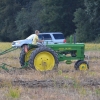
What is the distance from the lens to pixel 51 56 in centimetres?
1770

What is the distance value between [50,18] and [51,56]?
48876 mm

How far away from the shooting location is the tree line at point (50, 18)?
6066 cm

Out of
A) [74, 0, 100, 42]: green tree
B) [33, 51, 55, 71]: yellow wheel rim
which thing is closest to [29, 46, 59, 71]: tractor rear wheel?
[33, 51, 55, 71]: yellow wheel rim

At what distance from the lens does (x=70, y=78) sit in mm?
14586

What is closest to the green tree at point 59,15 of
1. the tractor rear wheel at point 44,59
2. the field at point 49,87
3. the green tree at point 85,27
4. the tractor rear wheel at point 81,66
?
the green tree at point 85,27

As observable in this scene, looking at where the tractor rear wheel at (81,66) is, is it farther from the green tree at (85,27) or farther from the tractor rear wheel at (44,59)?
the green tree at (85,27)

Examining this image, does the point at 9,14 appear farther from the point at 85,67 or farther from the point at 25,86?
the point at 25,86

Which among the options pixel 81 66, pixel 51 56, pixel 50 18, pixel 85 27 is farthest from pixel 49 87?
pixel 50 18

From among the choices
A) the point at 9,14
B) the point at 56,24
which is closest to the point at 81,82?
the point at 56,24

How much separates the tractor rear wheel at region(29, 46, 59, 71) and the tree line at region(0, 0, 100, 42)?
37.9 m

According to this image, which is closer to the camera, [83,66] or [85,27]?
[83,66]

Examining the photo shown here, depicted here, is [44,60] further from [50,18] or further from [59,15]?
[59,15]

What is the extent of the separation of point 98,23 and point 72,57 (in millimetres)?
40119

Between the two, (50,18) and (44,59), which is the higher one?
(50,18)
